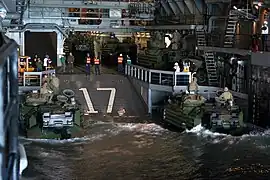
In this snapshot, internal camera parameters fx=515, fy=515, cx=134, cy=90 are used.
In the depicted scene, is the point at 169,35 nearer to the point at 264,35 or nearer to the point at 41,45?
the point at 41,45

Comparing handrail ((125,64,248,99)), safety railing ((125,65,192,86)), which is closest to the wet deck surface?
safety railing ((125,65,192,86))

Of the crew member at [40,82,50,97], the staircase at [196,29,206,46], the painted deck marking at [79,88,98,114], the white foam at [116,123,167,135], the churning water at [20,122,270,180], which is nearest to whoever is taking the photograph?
the churning water at [20,122,270,180]

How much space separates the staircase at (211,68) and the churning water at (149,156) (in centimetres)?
576

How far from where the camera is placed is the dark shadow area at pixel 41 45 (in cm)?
3597

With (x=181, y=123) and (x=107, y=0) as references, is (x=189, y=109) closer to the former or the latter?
(x=181, y=123)

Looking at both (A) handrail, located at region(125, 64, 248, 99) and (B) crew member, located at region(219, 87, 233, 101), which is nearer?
(B) crew member, located at region(219, 87, 233, 101)

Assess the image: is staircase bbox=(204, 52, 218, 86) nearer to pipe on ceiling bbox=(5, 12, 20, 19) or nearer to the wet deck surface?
the wet deck surface

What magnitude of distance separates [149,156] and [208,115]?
4.08 metres

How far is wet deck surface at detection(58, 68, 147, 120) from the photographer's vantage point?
24297 millimetres

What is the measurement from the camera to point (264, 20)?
22844mm

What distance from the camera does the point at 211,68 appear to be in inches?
1031

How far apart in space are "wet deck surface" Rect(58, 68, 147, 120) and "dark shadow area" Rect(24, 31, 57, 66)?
725 centimetres

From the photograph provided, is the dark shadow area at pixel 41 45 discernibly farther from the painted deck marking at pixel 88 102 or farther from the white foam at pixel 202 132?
the white foam at pixel 202 132

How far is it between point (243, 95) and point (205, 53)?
5678 mm
